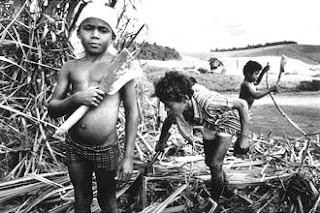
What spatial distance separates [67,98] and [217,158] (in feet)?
3.56

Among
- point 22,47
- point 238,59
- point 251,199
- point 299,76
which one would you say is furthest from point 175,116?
point 238,59

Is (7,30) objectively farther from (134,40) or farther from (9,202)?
(9,202)

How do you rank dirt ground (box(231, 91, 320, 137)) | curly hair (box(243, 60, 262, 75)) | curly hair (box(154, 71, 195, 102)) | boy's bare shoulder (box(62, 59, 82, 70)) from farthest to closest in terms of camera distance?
dirt ground (box(231, 91, 320, 137)) → curly hair (box(243, 60, 262, 75)) → curly hair (box(154, 71, 195, 102)) → boy's bare shoulder (box(62, 59, 82, 70))

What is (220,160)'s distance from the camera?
247 cm

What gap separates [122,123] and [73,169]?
1.28 metres

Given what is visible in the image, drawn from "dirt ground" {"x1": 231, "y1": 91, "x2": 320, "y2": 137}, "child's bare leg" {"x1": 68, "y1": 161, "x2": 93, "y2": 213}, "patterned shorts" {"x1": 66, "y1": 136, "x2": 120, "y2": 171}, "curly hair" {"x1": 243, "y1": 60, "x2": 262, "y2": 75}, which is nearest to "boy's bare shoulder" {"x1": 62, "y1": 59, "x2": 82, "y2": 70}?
"patterned shorts" {"x1": 66, "y1": 136, "x2": 120, "y2": 171}

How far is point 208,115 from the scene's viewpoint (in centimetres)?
245

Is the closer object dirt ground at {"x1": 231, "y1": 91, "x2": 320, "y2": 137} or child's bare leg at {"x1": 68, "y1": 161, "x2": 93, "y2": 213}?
child's bare leg at {"x1": 68, "y1": 161, "x2": 93, "y2": 213}

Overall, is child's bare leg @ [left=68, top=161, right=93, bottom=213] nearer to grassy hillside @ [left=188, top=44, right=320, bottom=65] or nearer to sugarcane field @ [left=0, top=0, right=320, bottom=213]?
sugarcane field @ [left=0, top=0, right=320, bottom=213]

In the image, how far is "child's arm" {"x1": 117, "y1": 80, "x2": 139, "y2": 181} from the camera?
180 cm

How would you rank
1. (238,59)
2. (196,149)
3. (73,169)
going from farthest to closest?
(238,59) < (196,149) < (73,169)

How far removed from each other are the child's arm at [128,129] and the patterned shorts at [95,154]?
0.05 m

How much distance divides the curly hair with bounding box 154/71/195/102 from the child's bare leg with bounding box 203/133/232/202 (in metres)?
0.33

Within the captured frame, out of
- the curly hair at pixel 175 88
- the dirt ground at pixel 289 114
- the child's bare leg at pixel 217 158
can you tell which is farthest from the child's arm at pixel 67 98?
the dirt ground at pixel 289 114
